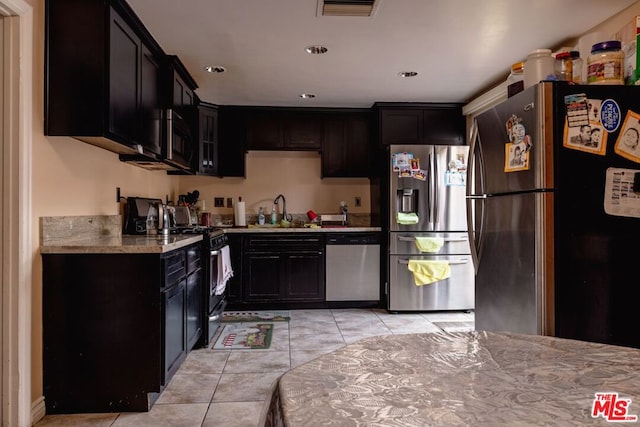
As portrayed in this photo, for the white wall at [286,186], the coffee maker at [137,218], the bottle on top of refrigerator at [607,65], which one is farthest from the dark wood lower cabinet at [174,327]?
the bottle on top of refrigerator at [607,65]

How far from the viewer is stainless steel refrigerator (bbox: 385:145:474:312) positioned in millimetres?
4293

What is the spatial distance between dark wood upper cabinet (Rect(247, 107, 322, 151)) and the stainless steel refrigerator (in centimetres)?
105

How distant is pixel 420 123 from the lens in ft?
15.4

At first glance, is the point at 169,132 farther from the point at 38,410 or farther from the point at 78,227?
the point at 38,410

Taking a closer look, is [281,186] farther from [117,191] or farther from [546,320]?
[546,320]

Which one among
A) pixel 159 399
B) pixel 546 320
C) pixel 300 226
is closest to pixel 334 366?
pixel 546 320

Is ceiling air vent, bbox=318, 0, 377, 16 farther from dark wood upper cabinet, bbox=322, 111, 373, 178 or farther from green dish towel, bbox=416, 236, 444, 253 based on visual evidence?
green dish towel, bbox=416, 236, 444, 253

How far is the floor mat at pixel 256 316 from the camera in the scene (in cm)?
405

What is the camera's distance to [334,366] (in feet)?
2.53

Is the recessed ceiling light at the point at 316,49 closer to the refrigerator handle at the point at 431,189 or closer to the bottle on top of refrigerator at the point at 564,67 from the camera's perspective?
the bottle on top of refrigerator at the point at 564,67

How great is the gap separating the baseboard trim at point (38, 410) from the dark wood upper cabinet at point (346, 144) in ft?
11.3

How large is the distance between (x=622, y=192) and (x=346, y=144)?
3270 mm

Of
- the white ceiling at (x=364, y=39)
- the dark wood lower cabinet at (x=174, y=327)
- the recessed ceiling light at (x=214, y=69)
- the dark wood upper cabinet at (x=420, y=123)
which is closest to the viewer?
the dark wood lower cabinet at (x=174, y=327)

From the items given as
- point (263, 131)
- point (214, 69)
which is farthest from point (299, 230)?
point (214, 69)
